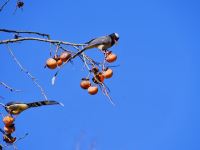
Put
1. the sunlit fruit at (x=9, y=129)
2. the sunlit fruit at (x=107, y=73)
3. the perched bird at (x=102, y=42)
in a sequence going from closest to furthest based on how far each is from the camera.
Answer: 1. the sunlit fruit at (x=107, y=73)
2. the perched bird at (x=102, y=42)
3. the sunlit fruit at (x=9, y=129)

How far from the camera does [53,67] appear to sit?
243 cm

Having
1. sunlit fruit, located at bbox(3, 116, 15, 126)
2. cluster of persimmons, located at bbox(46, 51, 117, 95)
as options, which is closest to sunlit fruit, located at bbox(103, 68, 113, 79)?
cluster of persimmons, located at bbox(46, 51, 117, 95)

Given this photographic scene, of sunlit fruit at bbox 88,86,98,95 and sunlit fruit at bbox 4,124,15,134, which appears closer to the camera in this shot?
sunlit fruit at bbox 88,86,98,95

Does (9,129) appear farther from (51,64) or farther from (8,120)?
(51,64)

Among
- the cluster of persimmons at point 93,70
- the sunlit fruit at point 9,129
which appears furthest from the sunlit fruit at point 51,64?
the sunlit fruit at point 9,129

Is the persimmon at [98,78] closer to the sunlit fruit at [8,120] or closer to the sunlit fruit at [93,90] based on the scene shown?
the sunlit fruit at [93,90]

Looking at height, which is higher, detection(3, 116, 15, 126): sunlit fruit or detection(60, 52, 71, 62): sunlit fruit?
detection(60, 52, 71, 62): sunlit fruit

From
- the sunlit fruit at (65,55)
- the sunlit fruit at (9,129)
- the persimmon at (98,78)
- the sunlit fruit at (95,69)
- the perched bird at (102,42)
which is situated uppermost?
the perched bird at (102,42)

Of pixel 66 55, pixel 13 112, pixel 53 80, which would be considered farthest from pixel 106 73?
pixel 13 112

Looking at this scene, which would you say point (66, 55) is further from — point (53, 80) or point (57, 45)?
point (53, 80)

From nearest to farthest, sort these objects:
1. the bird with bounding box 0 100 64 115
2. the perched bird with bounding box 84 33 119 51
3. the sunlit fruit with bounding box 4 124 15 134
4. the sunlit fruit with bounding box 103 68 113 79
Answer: the bird with bounding box 0 100 64 115, the sunlit fruit with bounding box 103 68 113 79, the perched bird with bounding box 84 33 119 51, the sunlit fruit with bounding box 4 124 15 134

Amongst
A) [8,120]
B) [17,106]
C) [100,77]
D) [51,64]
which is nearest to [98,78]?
[100,77]

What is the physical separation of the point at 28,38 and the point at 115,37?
86 cm

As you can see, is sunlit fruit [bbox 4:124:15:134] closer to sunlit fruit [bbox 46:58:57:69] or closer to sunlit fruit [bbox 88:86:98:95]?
sunlit fruit [bbox 46:58:57:69]
